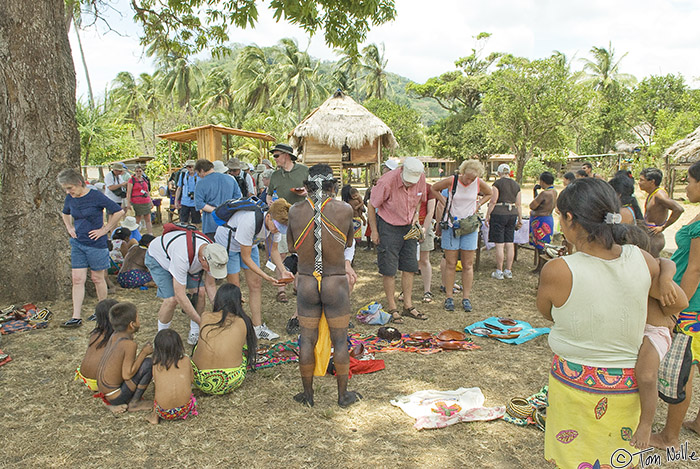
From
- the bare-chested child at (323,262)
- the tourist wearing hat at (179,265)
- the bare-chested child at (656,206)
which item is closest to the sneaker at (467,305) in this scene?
the bare-chested child at (656,206)

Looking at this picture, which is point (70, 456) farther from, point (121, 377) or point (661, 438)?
point (661, 438)

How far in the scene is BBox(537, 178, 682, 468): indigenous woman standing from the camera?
1889mm

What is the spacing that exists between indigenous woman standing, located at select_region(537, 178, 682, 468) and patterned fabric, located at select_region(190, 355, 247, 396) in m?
2.55

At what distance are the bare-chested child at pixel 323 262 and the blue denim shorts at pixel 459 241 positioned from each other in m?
2.62

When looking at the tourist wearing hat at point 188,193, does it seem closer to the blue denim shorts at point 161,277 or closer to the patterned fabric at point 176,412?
the blue denim shorts at point 161,277

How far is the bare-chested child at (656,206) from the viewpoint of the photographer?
17.3ft

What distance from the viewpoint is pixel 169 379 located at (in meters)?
3.31

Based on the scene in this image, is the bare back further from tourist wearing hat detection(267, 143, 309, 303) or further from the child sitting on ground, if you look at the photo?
tourist wearing hat detection(267, 143, 309, 303)

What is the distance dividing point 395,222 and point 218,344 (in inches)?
101

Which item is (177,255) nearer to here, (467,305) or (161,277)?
(161,277)

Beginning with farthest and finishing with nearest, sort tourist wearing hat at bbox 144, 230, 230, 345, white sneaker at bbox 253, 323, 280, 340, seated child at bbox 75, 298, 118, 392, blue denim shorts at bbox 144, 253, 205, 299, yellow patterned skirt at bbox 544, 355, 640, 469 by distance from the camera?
white sneaker at bbox 253, 323, 280, 340, blue denim shorts at bbox 144, 253, 205, 299, tourist wearing hat at bbox 144, 230, 230, 345, seated child at bbox 75, 298, 118, 392, yellow patterned skirt at bbox 544, 355, 640, 469

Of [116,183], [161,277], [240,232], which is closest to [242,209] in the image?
[240,232]

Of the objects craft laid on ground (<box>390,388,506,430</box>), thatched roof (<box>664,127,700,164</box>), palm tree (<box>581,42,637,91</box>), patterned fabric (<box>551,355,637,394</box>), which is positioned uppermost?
palm tree (<box>581,42,637,91</box>)

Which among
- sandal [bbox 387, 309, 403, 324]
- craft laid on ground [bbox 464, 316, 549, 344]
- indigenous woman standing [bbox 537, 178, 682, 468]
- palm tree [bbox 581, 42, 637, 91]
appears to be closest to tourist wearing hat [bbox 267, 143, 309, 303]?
sandal [bbox 387, 309, 403, 324]
